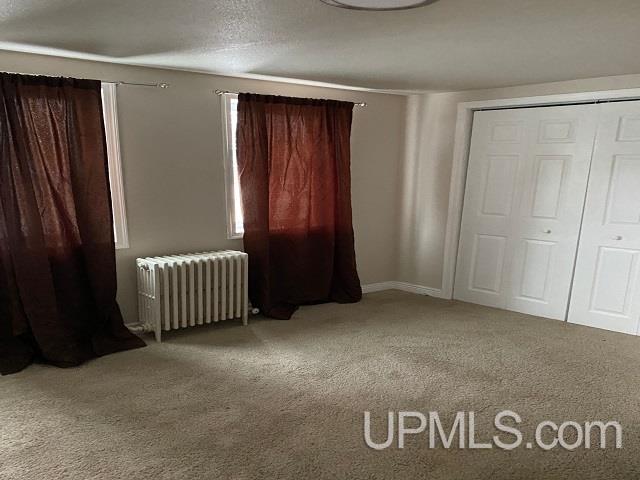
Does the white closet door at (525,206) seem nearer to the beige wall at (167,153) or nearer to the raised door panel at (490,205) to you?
the raised door panel at (490,205)

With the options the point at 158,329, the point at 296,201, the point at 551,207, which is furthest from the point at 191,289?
the point at 551,207

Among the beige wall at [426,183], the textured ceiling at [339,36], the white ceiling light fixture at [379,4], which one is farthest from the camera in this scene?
the beige wall at [426,183]

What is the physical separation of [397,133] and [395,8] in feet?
9.97

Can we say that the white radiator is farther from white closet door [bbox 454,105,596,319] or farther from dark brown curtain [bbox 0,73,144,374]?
white closet door [bbox 454,105,596,319]

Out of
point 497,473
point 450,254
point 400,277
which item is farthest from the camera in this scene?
point 400,277

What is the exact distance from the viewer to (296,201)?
4348mm

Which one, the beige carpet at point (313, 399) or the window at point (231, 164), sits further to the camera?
the window at point (231, 164)

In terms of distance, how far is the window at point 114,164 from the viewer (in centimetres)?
341

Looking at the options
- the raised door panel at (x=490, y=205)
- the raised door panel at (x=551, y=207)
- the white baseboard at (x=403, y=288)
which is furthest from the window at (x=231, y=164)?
the raised door panel at (x=551, y=207)

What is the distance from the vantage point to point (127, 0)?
1.98 metres

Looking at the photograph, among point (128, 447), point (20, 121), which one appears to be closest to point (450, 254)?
point (128, 447)

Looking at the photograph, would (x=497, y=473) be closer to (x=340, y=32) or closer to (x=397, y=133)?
(x=340, y=32)

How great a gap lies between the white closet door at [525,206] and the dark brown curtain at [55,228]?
3.29 m

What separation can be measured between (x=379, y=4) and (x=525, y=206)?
9.84ft
